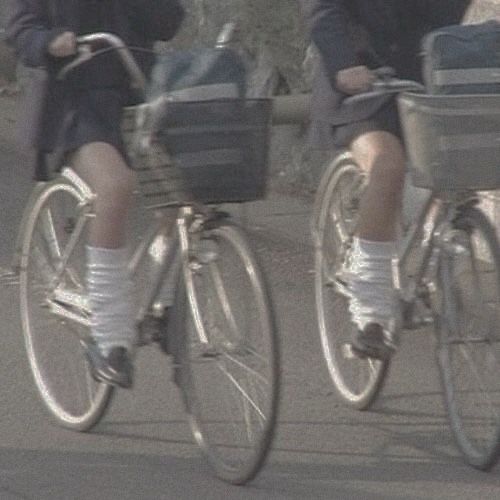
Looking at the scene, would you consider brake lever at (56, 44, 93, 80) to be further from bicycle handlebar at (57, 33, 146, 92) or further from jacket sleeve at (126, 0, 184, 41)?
jacket sleeve at (126, 0, 184, 41)

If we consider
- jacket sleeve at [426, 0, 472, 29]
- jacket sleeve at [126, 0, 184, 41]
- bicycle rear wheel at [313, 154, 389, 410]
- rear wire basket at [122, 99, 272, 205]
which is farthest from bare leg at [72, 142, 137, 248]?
jacket sleeve at [426, 0, 472, 29]

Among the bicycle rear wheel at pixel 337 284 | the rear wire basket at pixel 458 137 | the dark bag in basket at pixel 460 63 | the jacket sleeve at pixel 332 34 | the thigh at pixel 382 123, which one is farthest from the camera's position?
the bicycle rear wheel at pixel 337 284

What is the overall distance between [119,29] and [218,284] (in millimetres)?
923

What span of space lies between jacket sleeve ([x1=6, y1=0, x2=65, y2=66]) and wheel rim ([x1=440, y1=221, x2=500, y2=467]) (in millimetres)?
1377

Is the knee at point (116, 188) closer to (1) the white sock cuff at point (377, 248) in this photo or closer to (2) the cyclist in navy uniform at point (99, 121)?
(2) the cyclist in navy uniform at point (99, 121)

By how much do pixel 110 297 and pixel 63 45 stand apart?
30.6 inches

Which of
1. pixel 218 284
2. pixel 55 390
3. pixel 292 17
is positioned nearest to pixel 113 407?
pixel 55 390

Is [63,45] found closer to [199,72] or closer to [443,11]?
[199,72]

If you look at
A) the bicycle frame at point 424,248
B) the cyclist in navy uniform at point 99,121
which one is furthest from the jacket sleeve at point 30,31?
the bicycle frame at point 424,248

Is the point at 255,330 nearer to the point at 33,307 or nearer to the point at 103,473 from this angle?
the point at 103,473

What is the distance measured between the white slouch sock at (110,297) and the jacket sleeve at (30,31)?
0.61 m

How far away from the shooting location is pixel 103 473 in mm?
5535

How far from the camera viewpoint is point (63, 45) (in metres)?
5.35

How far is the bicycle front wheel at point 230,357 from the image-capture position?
521cm
